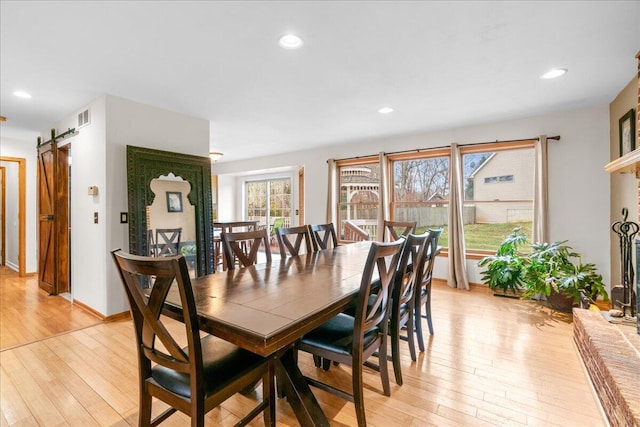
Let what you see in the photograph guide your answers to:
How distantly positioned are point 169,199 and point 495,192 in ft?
15.1

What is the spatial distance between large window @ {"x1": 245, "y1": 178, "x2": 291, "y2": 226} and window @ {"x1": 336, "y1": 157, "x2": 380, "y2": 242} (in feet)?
6.02

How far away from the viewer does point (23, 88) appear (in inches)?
117

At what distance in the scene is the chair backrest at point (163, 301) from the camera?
42.8 inches

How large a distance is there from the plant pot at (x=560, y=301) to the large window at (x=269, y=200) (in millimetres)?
5214

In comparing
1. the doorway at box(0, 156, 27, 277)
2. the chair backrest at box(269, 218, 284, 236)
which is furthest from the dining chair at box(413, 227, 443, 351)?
the doorway at box(0, 156, 27, 277)

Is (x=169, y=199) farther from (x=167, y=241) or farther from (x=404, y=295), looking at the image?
(x=404, y=295)

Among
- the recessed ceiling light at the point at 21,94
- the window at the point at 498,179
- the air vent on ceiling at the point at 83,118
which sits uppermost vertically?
the recessed ceiling light at the point at 21,94

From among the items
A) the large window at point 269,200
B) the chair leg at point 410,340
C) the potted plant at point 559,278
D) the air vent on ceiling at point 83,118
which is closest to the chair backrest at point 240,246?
the chair leg at point 410,340

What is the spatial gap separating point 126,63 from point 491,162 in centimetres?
470

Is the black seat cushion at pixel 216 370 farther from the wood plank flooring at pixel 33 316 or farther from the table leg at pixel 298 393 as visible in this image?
the wood plank flooring at pixel 33 316

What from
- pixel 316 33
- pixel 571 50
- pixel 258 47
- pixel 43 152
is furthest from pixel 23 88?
pixel 571 50

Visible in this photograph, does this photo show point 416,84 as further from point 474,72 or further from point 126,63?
point 126,63

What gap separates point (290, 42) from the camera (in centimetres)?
218

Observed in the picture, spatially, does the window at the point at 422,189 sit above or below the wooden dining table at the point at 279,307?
above
